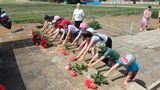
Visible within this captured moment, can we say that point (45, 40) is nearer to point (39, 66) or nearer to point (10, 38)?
point (39, 66)

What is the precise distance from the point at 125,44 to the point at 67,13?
1070 cm

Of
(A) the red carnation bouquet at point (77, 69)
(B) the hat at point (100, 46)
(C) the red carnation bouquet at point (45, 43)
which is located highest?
(B) the hat at point (100, 46)

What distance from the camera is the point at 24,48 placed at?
7.95 metres

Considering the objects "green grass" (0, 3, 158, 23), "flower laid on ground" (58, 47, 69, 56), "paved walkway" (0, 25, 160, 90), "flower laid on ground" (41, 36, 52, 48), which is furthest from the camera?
"green grass" (0, 3, 158, 23)

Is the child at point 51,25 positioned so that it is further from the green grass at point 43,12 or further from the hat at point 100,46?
the green grass at point 43,12

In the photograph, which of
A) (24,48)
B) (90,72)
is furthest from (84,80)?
(24,48)

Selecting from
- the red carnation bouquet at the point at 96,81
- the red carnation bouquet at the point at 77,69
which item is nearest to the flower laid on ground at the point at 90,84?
the red carnation bouquet at the point at 96,81

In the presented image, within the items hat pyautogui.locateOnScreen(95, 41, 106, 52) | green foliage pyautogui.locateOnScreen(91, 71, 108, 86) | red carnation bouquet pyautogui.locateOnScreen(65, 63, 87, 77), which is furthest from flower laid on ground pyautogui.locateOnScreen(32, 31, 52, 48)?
green foliage pyautogui.locateOnScreen(91, 71, 108, 86)

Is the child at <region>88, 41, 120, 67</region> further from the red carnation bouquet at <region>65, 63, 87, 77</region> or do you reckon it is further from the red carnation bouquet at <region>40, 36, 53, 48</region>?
the red carnation bouquet at <region>40, 36, 53, 48</region>

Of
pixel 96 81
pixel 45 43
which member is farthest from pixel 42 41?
pixel 96 81

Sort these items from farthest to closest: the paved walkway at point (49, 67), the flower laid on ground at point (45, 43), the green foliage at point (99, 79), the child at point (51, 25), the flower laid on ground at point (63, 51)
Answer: the child at point (51, 25), the flower laid on ground at point (45, 43), the flower laid on ground at point (63, 51), the paved walkway at point (49, 67), the green foliage at point (99, 79)

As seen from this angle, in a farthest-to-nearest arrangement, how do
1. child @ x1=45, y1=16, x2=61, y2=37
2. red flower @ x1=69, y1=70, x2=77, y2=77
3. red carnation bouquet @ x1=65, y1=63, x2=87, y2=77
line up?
1. child @ x1=45, y1=16, x2=61, y2=37
2. red carnation bouquet @ x1=65, y1=63, x2=87, y2=77
3. red flower @ x1=69, y1=70, x2=77, y2=77

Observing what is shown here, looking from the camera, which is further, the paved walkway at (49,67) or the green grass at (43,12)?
the green grass at (43,12)

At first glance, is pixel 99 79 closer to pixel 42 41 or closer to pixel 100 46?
pixel 100 46
